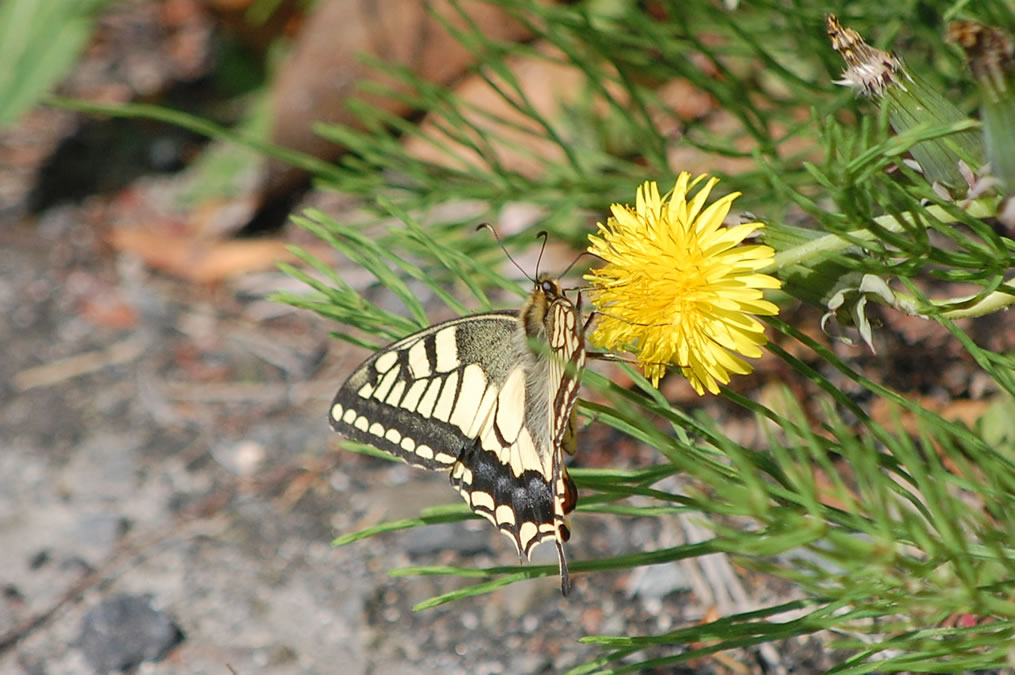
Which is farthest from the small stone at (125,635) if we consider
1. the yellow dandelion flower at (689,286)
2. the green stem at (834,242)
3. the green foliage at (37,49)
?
the green foliage at (37,49)

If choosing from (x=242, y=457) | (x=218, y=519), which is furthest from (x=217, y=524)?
(x=242, y=457)

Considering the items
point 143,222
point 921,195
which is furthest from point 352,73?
point 921,195

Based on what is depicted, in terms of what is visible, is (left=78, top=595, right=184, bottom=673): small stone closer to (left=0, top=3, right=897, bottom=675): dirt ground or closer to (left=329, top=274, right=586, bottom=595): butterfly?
(left=0, top=3, right=897, bottom=675): dirt ground

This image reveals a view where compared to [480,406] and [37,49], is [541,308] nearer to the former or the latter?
[480,406]

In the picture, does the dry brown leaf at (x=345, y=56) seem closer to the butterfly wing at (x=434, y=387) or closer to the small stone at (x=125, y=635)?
the small stone at (x=125, y=635)

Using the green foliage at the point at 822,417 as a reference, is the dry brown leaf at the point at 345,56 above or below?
above
